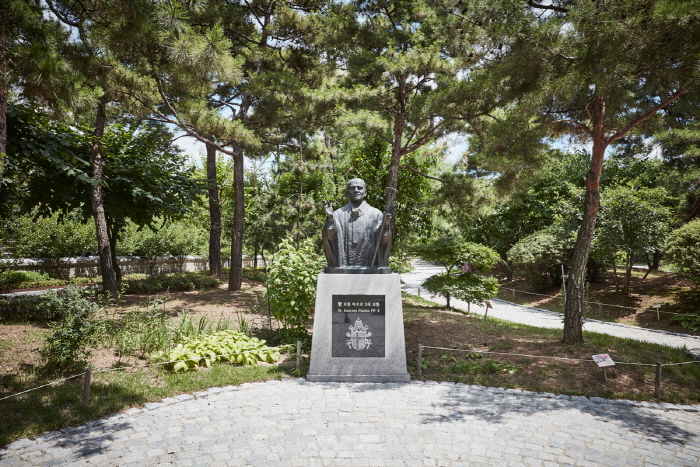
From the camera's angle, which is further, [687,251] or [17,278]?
[17,278]

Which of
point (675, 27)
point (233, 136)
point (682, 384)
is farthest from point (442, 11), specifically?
point (682, 384)

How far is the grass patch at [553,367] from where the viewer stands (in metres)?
6.21

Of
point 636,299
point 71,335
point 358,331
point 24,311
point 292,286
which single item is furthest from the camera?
point 636,299

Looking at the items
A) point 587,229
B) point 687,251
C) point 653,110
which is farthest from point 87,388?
point 687,251

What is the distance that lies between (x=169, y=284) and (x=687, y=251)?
56.5 feet

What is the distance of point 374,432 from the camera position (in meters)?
4.57

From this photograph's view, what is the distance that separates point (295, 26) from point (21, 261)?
15786 millimetres

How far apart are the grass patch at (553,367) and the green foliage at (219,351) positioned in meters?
2.70

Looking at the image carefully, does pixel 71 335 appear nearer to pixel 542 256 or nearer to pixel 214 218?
pixel 214 218

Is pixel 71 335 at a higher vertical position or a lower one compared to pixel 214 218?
lower

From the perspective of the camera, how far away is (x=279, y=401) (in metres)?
5.43

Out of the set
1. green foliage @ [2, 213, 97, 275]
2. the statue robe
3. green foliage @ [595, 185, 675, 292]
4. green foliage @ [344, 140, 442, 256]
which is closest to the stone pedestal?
the statue robe

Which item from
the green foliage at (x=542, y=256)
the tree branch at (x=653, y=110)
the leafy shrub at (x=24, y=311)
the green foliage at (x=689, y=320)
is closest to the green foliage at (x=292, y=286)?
the leafy shrub at (x=24, y=311)

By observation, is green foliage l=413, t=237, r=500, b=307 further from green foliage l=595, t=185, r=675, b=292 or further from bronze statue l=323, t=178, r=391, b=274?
bronze statue l=323, t=178, r=391, b=274
